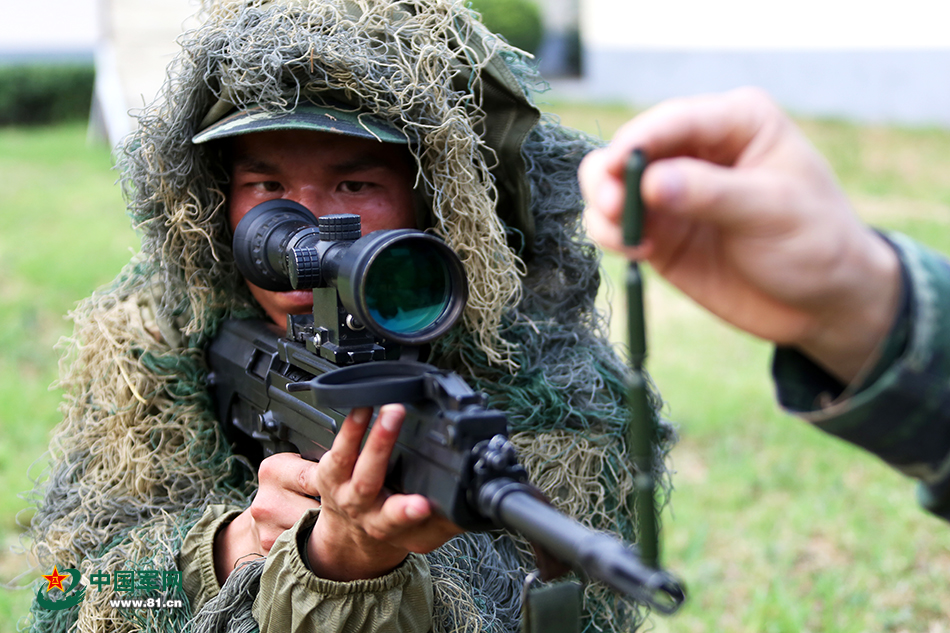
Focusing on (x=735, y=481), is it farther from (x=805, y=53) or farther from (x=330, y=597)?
(x=805, y=53)

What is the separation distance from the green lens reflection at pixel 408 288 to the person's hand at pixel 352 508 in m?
0.18

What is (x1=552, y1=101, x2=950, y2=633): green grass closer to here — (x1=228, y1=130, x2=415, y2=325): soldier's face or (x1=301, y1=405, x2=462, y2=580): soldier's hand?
(x1=228, y1=130, x2=415, y2=325): soldier's face

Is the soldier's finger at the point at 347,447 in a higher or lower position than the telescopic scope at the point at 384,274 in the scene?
lower

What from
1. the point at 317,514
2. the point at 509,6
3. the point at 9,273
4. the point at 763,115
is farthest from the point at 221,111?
the point at 509,6

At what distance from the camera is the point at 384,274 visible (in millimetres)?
1376

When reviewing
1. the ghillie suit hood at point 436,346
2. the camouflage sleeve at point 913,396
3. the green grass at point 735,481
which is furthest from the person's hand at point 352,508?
the green grass at point 735,481

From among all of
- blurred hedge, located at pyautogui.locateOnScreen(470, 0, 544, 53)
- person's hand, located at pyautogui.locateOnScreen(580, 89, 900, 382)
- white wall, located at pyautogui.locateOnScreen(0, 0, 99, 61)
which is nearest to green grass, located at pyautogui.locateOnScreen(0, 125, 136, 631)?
person's hand, located at pyautogui.locateOnScreen(580, 89, 900, 382)

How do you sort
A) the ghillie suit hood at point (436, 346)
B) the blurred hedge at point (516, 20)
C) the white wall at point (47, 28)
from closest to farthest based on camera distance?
1. the ghillie suit hood at point (436, 346)
2. the blurred hedge at point (516, 20)
3. the white wall at point (47, 28)

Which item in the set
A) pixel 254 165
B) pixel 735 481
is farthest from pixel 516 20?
pixel 254 165

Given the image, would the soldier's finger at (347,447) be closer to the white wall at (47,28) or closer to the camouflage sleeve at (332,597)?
the camouflage sleeve at (332,597)

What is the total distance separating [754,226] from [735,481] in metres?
3.08

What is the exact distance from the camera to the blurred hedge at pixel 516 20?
48.3 ft

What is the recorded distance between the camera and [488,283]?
187 cm

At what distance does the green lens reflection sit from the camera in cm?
136
